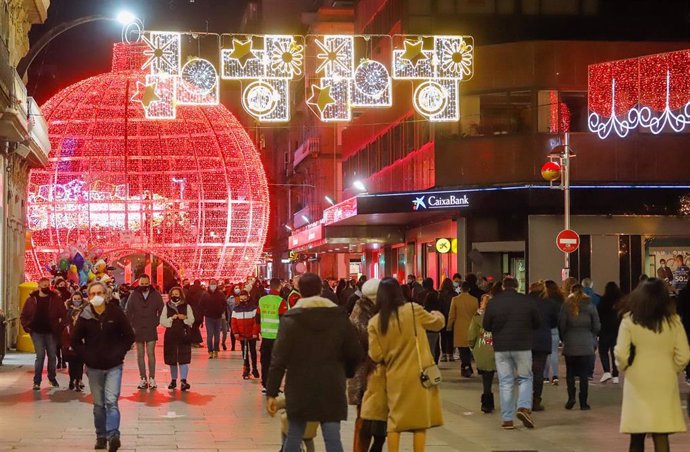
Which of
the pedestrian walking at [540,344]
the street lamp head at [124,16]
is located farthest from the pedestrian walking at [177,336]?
the pedestrian walking at [540,344]

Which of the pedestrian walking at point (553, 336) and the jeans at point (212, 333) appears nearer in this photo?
the pedestrian walking at point (553, 336)

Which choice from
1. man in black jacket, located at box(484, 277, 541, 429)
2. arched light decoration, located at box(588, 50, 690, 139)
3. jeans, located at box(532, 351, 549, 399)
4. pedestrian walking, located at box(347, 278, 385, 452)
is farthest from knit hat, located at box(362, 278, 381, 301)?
arched light decoration, located at box(588, 50, 690, 139)

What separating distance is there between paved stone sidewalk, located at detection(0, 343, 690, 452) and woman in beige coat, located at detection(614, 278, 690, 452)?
3.01 meters

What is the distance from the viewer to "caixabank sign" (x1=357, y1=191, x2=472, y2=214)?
34072mm

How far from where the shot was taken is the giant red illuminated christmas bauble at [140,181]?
4084cm

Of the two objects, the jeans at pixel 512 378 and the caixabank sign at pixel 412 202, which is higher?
the caixabank sign at pixel 412 202

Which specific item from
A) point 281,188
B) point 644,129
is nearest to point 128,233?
point 644,129

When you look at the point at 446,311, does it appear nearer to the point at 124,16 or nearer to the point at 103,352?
the point at 124,16

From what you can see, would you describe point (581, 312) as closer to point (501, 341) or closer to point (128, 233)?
point (501, 341)

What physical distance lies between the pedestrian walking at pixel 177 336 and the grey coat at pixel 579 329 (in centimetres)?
575

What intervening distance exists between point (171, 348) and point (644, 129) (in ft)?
64.9

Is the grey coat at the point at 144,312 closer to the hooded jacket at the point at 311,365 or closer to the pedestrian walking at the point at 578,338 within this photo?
the pedestrian walking at the point at 578,338

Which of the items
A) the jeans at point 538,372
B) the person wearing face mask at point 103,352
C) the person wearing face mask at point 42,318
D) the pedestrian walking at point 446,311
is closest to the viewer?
the person wearing face mask at point 103,352

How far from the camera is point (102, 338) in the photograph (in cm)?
1198
